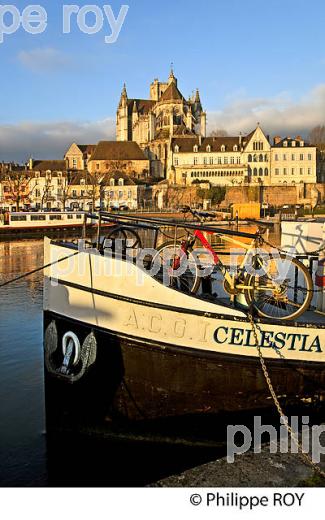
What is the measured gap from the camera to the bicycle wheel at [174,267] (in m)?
8.88

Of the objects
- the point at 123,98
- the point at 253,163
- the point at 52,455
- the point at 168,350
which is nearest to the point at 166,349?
the point at 168,350

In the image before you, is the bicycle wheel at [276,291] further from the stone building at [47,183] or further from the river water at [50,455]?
the stone building at [47,183]

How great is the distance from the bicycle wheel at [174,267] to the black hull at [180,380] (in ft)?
4.29

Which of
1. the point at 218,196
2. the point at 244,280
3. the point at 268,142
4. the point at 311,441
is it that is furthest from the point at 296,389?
the point at 268,142

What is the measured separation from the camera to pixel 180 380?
26.1 feet

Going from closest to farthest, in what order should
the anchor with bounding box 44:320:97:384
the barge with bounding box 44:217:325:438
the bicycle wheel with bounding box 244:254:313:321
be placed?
the barge with bounding box 44:217:325:438 → the bicycle wheel with bounding box 244:254:313:321 → the anchor with bounding box 44:320:97:384

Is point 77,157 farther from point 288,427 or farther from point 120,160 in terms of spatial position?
point 288,427

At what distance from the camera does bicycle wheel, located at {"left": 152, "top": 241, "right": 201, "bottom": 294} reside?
8875 mm

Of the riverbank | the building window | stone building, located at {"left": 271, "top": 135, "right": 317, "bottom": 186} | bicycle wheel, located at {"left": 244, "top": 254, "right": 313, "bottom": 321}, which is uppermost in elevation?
the building window

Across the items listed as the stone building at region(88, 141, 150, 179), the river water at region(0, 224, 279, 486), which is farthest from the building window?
the river water at region(0, 224, 279, 486)

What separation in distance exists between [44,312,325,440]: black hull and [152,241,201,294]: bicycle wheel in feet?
4.29

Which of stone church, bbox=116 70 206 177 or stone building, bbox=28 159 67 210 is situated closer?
stone building, bbox=28 159 67 210

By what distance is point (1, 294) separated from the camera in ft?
70.8

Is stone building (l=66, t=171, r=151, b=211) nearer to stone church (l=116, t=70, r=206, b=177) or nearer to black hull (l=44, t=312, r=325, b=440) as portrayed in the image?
stone church (l=116, t=70, r=206, b=177)
